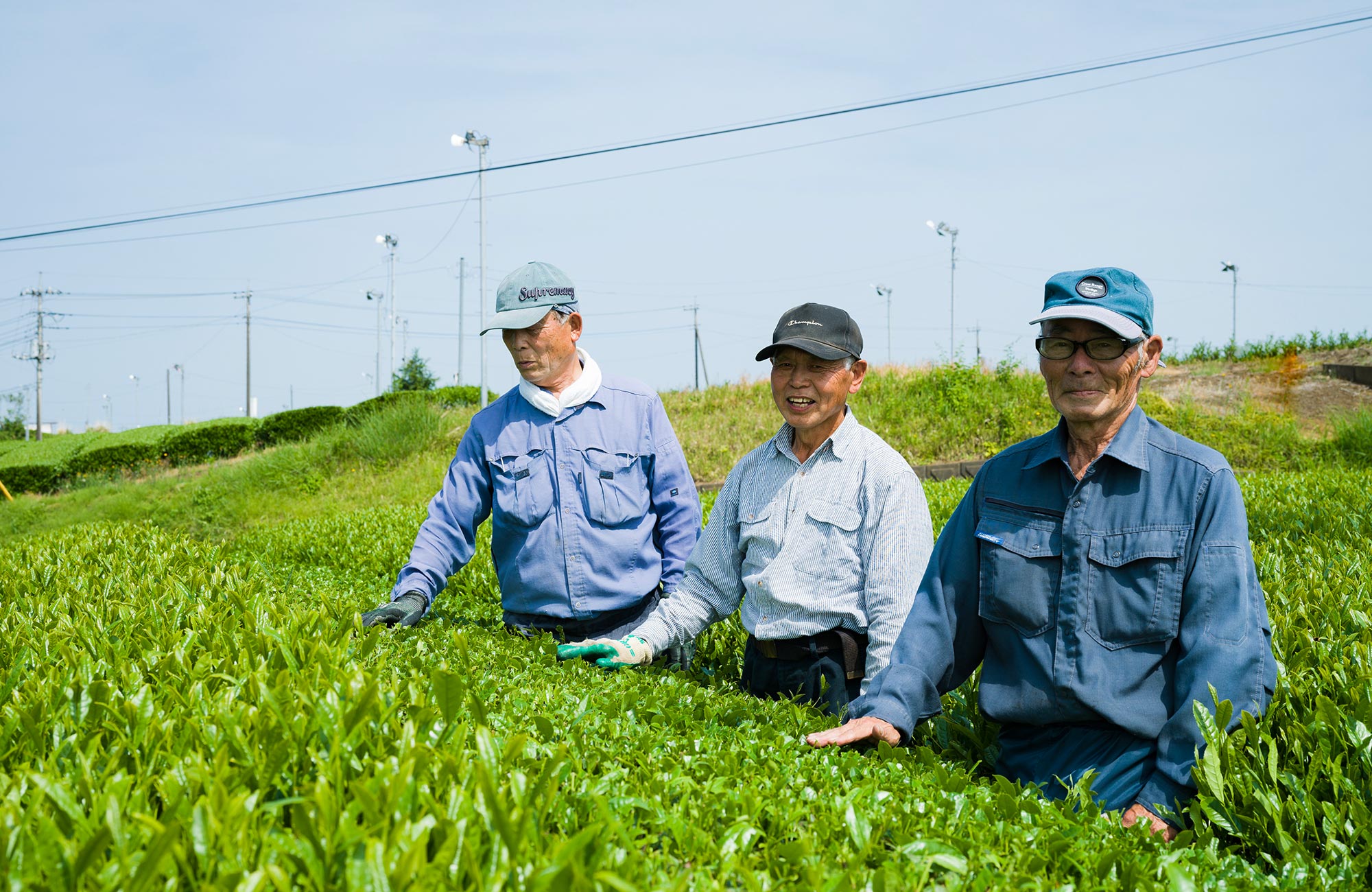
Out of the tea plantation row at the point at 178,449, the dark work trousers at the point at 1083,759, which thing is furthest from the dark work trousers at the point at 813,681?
the tea plantation row at the point at 178,449

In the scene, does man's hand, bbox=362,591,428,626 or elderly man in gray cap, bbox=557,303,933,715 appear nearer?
elderly man in gray cap, bbox=557,303,933,715

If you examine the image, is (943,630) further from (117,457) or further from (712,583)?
(117,457)

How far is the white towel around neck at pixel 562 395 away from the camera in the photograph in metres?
4.54

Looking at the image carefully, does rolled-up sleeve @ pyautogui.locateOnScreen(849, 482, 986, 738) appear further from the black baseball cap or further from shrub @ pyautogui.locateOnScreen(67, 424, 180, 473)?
shrub @ pyautogui.locateOnScreen(67, 424, 180, 473)

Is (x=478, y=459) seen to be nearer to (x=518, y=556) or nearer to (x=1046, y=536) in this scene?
(x=518, y=556)

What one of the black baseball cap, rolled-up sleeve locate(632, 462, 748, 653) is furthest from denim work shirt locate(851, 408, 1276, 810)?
rolled-up sleeve locate(632, 462, 748, 653)

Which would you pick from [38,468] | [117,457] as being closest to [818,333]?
[117,457]

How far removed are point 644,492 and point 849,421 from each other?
1206 millimetres

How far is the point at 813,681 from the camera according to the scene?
354 centimetres

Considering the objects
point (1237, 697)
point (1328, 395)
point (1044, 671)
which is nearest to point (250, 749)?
point (1044, 671)

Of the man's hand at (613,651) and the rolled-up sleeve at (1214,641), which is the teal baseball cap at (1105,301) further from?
the man's hand at (613,651)

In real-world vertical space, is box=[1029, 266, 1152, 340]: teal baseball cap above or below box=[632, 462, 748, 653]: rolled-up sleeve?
above

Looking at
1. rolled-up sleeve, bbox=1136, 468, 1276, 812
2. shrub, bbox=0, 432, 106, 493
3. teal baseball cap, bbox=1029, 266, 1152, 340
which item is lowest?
shrub, bbox=0, 432, 106, 493

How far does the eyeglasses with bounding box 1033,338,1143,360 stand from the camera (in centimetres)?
287
